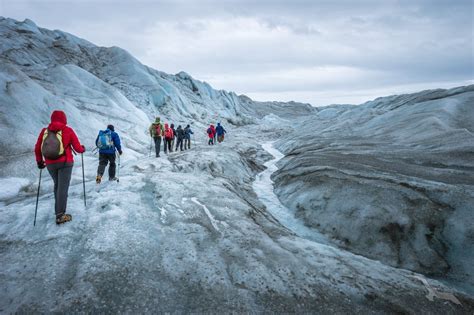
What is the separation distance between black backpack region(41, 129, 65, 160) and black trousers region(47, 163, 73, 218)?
0.27 meters

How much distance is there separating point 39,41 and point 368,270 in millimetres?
51909

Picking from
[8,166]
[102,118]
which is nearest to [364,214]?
[8,166]

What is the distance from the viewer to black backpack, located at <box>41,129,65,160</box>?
6.48 metres

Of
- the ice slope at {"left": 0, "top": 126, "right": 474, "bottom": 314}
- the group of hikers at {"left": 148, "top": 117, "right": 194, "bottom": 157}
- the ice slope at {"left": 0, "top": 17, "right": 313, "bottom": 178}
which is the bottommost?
the ice slope at {"left": 0, "top": 126, "right": 474, "bottom": 314}

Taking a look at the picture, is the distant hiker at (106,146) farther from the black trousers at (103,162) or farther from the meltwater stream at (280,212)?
the meltwater stream at (280,212)

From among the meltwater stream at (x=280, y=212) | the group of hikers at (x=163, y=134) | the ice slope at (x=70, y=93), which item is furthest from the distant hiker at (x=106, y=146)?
the meltwater stream at (x=280, y=212)

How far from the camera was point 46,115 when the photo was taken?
1805cm

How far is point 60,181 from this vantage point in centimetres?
676

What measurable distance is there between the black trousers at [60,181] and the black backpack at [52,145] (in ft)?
0.90

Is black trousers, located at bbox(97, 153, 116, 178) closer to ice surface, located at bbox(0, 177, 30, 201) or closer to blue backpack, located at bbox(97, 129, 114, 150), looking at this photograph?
blue backpack, located at bbox(97, 129, 114, 150)

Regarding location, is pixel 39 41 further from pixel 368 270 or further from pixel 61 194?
pixel 368 270

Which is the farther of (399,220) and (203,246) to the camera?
(399,220)

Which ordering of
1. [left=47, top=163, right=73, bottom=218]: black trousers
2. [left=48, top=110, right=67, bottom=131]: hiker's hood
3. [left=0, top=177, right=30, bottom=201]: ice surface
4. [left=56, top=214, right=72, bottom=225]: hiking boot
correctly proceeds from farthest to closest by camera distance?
[left=0, top=177, right=30, bottom=201]: ice surface
[left=56, top=214, right=72, bottom=225]: hiking boot
[left=47, top=163, right=73, bottom=218]: black trousers
[left=48, top=110, right=67, bottom=131]: hiker's hood

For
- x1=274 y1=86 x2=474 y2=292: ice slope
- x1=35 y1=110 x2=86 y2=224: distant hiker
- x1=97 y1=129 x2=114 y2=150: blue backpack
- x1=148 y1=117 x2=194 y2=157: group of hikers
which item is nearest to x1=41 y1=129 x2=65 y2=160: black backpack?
x1=35 y1=110 x2=86 y2=224: distant hiker
